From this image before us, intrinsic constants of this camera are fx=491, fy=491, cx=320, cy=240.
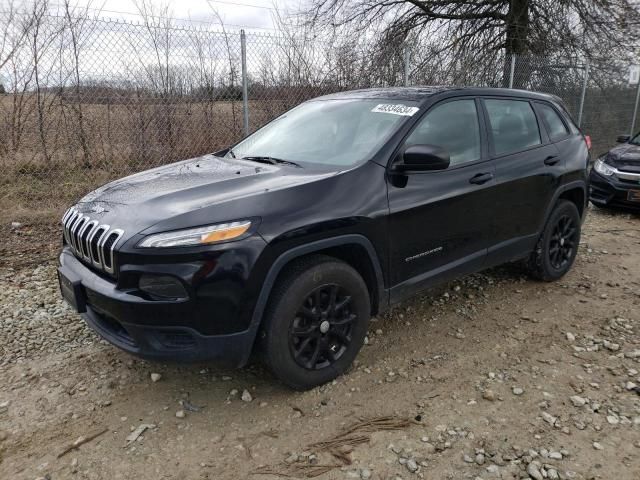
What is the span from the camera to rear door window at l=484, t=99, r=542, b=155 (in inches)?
147

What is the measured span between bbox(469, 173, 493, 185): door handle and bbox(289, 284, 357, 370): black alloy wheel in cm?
132

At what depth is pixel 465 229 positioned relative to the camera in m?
3.43

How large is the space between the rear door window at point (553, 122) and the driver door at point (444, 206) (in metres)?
1.00

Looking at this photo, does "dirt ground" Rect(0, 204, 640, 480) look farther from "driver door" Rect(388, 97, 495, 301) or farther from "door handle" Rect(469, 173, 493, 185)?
"door handle" Rect(469, 173, 493, 185)

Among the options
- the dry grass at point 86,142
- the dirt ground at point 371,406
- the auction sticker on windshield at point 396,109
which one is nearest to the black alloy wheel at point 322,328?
the dirt ground at point 371,406

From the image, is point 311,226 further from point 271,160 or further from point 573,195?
point 573,195

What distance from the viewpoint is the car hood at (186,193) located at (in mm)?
2438

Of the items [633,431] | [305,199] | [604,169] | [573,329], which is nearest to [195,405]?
[305,199]

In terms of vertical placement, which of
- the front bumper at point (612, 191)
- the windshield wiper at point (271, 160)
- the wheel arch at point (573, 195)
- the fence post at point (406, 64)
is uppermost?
the fence post at point (406, 64)

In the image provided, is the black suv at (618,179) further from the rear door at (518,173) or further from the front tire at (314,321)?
the front tire at (314,321)

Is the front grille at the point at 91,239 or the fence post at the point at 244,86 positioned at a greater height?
the fence post at the point at 244,86

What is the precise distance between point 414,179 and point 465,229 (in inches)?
24.8

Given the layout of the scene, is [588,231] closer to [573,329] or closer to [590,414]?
[573,329]

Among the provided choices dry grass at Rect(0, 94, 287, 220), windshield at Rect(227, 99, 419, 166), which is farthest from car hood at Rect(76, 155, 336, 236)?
dry grass at Rect(0, 94, 287, 220)
